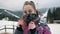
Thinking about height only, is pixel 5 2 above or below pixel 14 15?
above

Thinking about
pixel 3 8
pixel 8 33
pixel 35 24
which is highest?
pixel 3 8

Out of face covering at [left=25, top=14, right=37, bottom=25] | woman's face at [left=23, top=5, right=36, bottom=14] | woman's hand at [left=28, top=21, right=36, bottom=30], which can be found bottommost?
woman's hand at [left=28, top=21, right=36, bottom=30]

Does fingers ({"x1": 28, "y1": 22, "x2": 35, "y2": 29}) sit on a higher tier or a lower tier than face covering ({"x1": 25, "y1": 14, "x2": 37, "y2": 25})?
lower

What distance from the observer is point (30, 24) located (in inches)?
28.0

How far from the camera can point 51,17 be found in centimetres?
116

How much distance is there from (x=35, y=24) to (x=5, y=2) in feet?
1.76

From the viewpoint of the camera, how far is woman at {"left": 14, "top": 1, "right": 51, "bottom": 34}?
70 cm

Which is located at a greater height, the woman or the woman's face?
the woman's face

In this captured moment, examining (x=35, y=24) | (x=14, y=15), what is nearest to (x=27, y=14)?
(x=35, y=24)

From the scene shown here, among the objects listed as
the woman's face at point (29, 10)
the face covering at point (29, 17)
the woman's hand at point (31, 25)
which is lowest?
the woman's hand at point (31, 25)

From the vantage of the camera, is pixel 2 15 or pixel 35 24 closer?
pixel 35 24

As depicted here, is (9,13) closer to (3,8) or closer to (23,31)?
(3,8)

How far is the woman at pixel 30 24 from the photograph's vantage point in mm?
699

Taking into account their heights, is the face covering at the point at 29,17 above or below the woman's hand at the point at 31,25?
above
